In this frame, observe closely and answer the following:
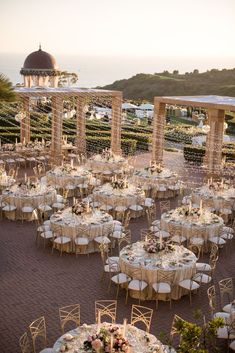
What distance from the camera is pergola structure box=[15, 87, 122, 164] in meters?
22.4

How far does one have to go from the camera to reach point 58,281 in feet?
36.1

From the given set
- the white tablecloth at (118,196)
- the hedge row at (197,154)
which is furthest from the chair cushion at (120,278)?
the hedge row at (197,154)

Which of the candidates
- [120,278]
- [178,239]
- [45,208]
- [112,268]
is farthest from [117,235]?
[45,208]

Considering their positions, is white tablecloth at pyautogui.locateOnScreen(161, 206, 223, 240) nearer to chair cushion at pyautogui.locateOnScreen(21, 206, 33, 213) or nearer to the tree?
chair cushion at pyautogui.locateOnScreen(21, 206, 33, 213)

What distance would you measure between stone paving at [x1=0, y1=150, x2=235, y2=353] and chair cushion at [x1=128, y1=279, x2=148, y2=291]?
415 millimetres

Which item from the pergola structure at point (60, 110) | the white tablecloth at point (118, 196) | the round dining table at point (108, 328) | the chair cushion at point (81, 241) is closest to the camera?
the round dining table at point (108, 328)

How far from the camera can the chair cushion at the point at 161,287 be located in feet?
32.3

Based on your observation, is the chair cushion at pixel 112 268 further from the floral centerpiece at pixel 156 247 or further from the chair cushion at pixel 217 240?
the chair cushion at pixel 217 240

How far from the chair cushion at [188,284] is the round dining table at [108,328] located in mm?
2677

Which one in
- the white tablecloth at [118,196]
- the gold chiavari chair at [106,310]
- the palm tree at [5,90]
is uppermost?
the palm tree at [5,90]

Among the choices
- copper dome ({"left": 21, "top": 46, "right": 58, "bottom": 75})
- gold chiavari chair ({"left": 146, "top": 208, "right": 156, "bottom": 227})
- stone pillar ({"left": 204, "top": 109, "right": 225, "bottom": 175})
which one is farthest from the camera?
copper dome ({"left": 21, "top": 46, "right": 58, "bottom": 75})

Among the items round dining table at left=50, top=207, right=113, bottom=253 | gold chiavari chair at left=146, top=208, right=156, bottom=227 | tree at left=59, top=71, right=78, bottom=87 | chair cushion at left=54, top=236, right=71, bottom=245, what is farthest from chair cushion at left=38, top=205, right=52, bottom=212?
tree at left=59, top=71, right=78, bottom=87

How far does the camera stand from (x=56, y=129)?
76.0 feet

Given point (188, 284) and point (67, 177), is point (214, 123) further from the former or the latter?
point (188, 284)
